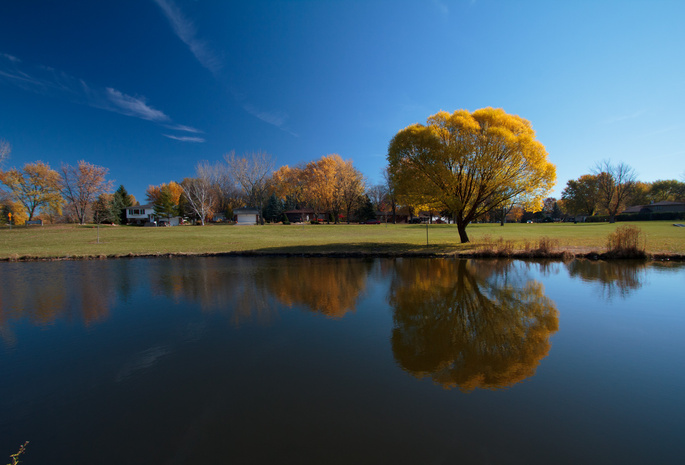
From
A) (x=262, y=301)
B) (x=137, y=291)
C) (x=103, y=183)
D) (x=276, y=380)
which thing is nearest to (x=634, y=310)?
(x=276, y=380)

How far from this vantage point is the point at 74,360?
582cm

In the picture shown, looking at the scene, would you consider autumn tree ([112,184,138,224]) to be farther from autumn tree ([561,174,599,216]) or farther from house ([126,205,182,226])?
autumn tree ([561,174,599,216])

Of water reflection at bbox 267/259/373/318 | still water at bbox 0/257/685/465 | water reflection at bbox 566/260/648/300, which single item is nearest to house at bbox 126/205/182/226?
water reflection at bbox 267/259/373/318

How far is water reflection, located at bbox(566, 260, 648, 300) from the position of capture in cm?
1077

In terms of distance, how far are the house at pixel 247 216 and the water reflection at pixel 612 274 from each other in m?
56.4

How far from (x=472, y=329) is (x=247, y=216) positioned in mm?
60933

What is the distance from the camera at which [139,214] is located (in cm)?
7675

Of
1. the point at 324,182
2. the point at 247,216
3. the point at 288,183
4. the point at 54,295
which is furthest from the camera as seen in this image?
the point at 288,183

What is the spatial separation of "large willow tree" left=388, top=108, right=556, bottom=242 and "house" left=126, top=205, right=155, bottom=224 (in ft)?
247

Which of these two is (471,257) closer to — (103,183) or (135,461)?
(135,461)

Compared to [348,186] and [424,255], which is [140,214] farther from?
[424,255]

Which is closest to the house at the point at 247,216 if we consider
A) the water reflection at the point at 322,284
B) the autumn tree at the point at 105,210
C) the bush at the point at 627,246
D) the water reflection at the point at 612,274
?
the autumn tree at the point at 105,210

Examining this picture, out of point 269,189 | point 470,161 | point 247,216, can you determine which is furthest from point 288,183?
point 470,161

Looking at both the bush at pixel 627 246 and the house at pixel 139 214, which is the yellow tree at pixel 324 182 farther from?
the bush at pixel 627 246
